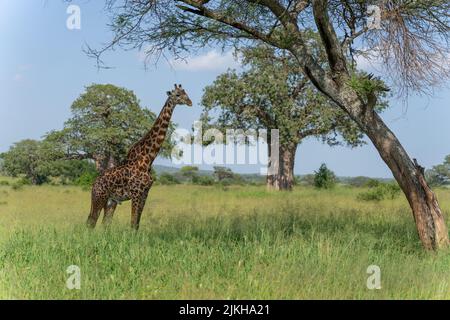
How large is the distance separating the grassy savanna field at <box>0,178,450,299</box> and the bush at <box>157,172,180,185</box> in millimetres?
24127

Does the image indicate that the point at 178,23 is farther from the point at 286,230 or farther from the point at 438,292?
the point at 438,292

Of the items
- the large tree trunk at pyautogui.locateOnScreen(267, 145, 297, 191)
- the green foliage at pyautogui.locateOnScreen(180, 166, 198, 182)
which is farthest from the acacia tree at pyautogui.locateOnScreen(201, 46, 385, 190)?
the green foliage at pyautogui.locateOnScreen(180, 166, 198, 182)

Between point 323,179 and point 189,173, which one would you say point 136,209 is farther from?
point 189,173

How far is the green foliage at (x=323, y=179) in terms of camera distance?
2870 cm

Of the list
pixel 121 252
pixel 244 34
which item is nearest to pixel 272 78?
pixel 244 34

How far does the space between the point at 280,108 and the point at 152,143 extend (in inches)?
620

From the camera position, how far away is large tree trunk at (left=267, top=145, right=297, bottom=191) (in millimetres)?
25172

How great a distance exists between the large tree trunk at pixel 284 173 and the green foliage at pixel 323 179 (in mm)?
3454

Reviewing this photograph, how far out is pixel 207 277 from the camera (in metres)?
7.05

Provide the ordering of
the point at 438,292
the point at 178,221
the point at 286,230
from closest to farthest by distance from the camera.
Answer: the point at 438,292, the point at 286,230, the point at 178,221

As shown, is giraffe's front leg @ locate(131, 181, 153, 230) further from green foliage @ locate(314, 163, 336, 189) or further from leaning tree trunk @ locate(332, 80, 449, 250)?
green foliage @ locate(314, 163, 336, 189)

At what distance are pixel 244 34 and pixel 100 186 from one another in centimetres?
418

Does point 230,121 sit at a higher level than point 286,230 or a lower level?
higher

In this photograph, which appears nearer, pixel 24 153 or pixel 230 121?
pixel 230 121
